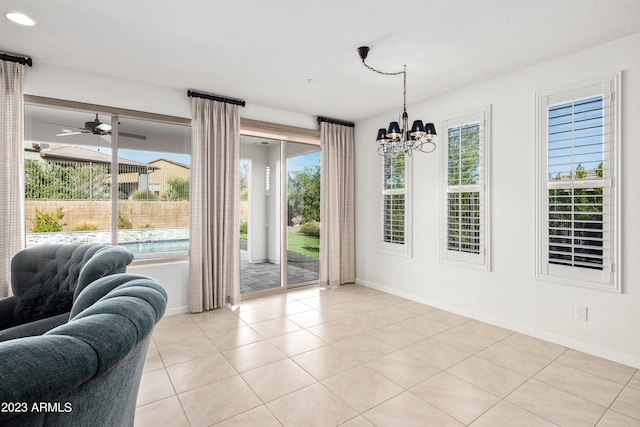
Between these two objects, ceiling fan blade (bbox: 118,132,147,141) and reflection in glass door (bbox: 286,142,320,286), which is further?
reflection in glass door (bbox: 286,142,320,286)

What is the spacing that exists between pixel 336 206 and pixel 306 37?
2965 millimetres

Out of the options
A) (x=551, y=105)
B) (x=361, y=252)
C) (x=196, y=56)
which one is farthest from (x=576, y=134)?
(x=196, y=56)

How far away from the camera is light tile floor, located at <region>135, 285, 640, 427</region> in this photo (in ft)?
6.99

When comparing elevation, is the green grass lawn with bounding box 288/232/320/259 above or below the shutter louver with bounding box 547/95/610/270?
below

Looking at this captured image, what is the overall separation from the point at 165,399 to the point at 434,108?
14.1 ft

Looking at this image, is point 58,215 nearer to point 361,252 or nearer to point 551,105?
point 361,252

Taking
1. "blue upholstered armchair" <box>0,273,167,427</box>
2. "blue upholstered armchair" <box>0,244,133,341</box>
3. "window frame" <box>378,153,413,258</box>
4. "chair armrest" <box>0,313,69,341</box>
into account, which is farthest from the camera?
"window frame" <box>378,153,413,258</box>

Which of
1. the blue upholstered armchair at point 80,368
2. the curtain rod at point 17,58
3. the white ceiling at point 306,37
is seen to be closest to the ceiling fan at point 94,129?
the white ceiling at point 306,37

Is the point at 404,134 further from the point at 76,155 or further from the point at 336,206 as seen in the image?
the point at 76,155

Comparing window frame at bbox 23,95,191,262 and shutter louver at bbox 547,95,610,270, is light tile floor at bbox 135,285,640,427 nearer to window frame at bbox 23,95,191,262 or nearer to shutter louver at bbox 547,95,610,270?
window frame at bbox 23,95,191,262

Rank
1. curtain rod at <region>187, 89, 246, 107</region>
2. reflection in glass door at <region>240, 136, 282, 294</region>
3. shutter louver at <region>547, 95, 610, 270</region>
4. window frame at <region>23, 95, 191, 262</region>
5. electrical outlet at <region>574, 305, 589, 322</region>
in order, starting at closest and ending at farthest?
shutter louver at <region>547, 95, 610, 270</region>
electrical outlet at <region>574, 305, 589, 322</region>
window frame at <region>23, 95, 191, 262</region>
curtain rod at <region>187, 89, 246, 107</region>
reflection in glass door at <region>240, 136, 282, 294</region>

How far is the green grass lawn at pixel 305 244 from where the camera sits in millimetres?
5289

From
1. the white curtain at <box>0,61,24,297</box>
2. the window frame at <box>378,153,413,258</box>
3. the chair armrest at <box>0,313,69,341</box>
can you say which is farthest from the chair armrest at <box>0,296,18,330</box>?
the window frame at <box>378,153,413,258</box>

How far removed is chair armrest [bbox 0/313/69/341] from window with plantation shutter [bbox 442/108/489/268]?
393cm
